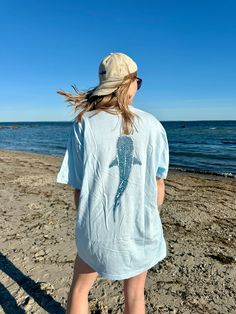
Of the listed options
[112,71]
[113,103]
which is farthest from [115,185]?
[112,71]

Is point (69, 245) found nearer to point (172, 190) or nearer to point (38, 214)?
point (38, 214)

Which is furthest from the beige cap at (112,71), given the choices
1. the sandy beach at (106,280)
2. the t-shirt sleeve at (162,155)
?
the sandy beach at (106,280)

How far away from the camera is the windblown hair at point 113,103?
1759mm

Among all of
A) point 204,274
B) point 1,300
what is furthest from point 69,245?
point 204,274

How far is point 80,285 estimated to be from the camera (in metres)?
2.05

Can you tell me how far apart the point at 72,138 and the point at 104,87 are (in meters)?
0.36

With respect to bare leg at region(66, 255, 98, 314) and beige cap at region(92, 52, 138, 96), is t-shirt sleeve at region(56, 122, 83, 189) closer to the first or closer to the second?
beige cap at region(92, 52, 138, 96)

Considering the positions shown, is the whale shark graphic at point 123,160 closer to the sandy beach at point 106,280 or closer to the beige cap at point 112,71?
the beige cap at point 112,71

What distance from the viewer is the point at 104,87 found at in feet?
5.92

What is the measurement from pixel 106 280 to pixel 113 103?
244cm

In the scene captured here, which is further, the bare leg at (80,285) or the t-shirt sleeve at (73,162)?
the bare leg at (80,285)

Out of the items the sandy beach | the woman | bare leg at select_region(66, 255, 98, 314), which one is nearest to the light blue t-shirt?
the woman

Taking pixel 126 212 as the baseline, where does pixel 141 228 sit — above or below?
below

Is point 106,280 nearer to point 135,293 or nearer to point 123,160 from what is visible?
point 135,293
